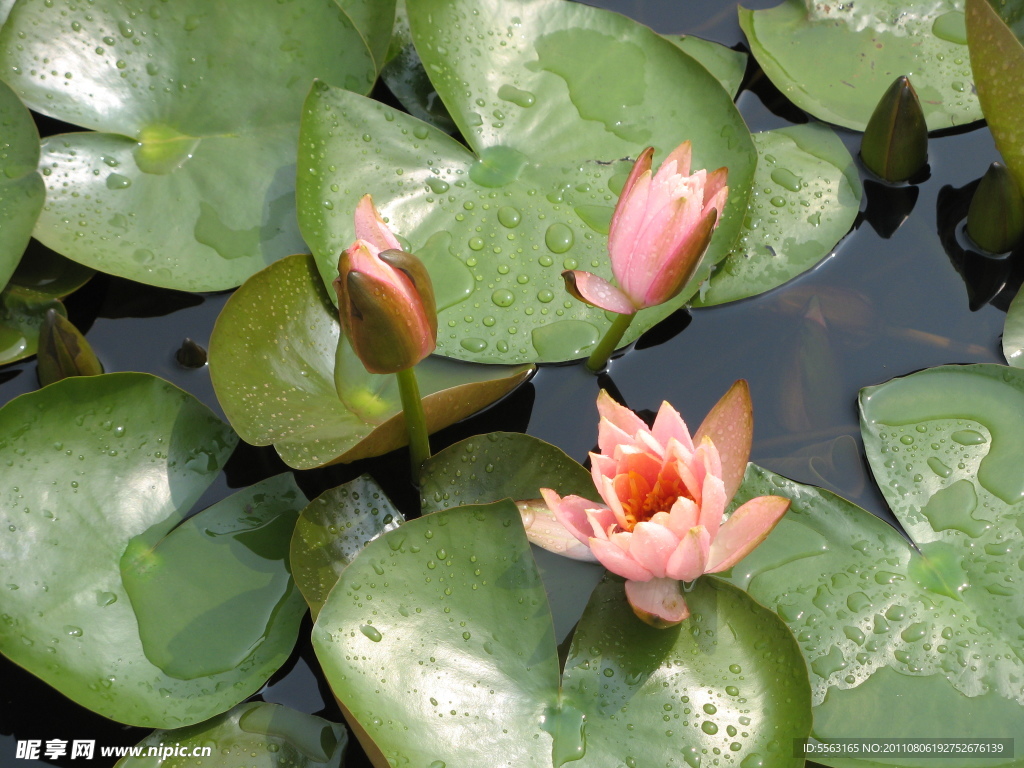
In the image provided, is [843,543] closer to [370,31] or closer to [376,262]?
[376,262]

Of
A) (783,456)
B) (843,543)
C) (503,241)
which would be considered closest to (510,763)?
(843,543)

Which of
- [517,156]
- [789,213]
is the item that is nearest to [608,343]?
[517,156]

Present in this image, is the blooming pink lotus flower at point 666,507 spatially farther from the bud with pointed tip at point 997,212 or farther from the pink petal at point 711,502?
the bud with pointed tip at point 997,212

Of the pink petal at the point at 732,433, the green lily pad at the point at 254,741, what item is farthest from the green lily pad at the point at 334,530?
the pink petal at the point at 732,433

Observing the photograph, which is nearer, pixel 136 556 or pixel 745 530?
pixel 745 530

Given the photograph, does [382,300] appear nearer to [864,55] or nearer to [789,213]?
[789,213]

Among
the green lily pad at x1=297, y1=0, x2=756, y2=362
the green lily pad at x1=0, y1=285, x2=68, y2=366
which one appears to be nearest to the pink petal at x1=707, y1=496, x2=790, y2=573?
the green lily pad at x1=297, y1=0, x2=756, y2=362

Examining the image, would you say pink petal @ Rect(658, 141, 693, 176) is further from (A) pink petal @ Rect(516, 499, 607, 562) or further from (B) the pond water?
(A) pink petal @ Rect(516, 499, 607, 562)
